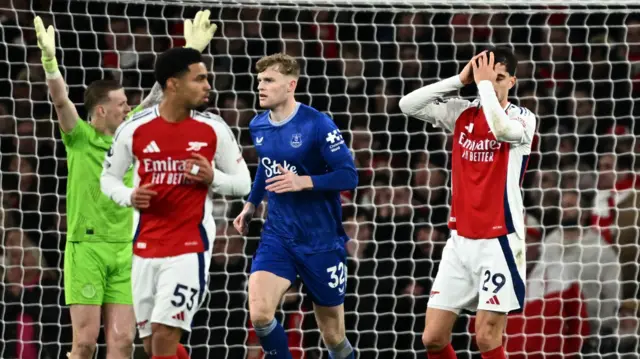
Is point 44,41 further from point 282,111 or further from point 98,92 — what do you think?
point 282,111

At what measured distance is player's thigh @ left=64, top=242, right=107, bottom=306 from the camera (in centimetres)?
672

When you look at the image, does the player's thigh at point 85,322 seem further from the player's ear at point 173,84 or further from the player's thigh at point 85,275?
the player's ear at point 173,84

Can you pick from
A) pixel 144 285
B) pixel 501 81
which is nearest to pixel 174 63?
pixel 144 285

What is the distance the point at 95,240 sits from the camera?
22.2ft

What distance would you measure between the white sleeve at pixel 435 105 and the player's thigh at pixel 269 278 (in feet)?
3.04

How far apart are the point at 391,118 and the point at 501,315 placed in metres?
2.97

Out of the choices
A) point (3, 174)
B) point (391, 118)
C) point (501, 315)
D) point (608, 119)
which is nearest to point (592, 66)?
point (608, 119)

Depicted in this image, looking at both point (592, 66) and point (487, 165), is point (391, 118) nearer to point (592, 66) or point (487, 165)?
point (592, 66)

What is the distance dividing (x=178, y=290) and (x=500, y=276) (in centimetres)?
155

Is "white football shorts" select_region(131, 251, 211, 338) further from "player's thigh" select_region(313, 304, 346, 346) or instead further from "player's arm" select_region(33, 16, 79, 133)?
"player's arm" select_region(33, 16, 79, 133)

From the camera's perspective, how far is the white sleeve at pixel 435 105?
6195 mm

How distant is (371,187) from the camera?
8.45m

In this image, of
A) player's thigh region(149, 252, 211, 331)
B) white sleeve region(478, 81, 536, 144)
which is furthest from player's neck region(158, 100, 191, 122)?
white sleeve region(478, 81, 536, 144)

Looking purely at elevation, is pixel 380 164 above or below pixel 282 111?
below
